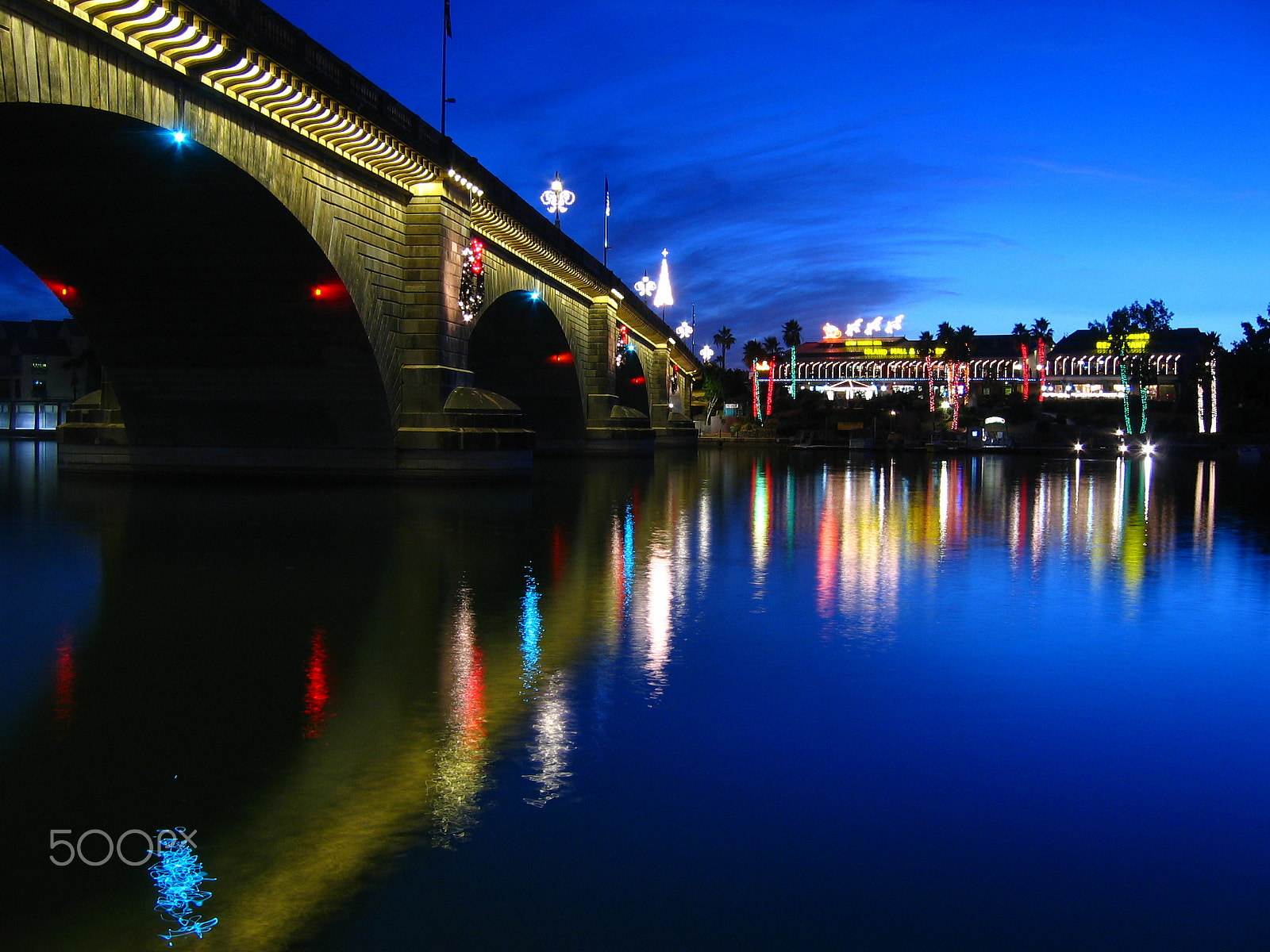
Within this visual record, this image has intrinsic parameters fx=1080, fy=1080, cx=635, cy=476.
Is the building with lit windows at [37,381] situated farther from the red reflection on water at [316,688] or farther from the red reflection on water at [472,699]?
the red reflection on water at [472,699]

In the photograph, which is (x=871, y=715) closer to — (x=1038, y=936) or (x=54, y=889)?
(x=1038, y=936)

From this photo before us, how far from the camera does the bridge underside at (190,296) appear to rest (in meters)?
20.6

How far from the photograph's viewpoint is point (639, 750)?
6398 mm

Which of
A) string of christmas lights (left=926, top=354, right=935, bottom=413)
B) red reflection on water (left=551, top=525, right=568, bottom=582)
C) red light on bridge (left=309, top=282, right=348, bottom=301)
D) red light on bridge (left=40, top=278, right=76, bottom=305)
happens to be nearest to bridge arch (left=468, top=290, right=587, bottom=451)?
red light on bridge (left=309, top=282, right=348, bottom=301)

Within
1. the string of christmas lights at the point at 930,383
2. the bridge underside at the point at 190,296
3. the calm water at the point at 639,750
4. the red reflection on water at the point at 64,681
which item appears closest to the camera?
the calm water at the point at 639,750

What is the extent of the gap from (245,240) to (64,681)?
19425 mm

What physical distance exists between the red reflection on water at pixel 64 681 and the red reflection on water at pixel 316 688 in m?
1.50

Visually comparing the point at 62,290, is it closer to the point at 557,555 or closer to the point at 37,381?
the point at 557,555

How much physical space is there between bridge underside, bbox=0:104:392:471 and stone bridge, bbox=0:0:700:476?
0.20 ft

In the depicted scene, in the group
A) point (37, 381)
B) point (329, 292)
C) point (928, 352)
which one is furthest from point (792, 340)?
point (329, 292)

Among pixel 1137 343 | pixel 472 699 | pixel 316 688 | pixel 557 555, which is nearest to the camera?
pixel 472 699

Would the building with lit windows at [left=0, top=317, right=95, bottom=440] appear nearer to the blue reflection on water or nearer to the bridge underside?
the bridge underside

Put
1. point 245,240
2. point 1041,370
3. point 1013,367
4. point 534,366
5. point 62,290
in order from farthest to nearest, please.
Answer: point 1013,367 → point 1041,370 → point 534,366 → point 62,290 → point 245,240

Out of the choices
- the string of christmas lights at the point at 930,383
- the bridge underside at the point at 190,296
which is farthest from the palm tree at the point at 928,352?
the bridge underside at the point at 190,296
